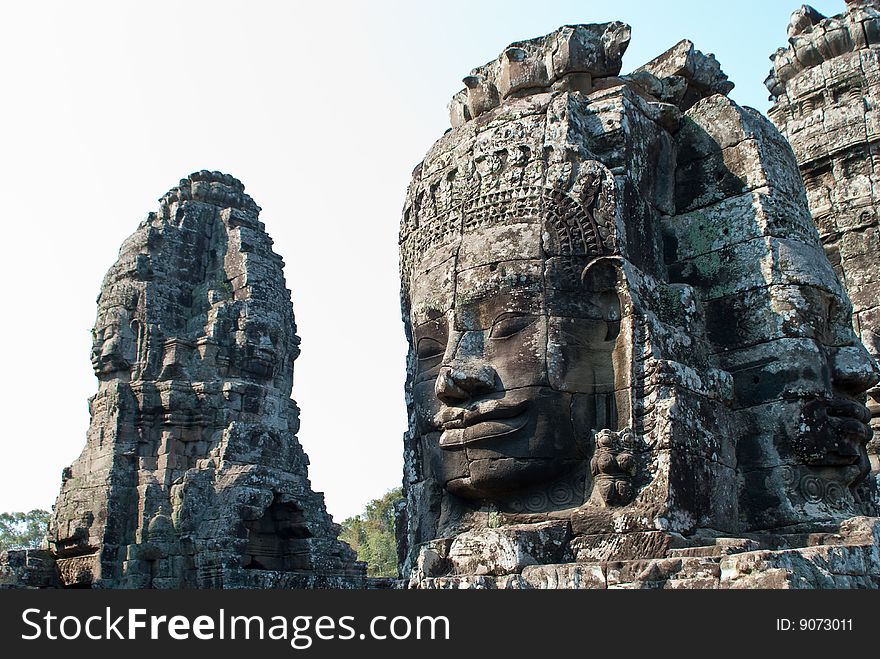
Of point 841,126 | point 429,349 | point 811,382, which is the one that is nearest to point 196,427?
point 841,126

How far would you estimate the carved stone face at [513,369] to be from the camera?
6754 mm

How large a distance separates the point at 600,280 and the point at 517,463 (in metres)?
1.39

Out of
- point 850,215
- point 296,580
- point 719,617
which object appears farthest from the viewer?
point 296,580

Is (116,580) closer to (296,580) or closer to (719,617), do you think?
A: (296,580)

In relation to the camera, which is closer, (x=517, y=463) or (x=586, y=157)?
(x=517, y=463)

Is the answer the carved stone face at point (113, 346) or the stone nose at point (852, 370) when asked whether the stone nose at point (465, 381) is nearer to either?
the stone nose at point (852, 370)

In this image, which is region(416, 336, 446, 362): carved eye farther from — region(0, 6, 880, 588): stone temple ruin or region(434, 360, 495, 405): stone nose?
region(434, 360, 495, 405): stone nose

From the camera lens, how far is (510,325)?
7.05 m

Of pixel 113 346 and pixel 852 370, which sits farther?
pixel 113 346

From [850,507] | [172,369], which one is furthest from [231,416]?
[850,507]

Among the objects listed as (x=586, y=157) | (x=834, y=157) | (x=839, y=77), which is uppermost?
(x=839, y=77)

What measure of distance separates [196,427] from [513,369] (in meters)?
15.0

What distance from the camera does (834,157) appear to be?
40.6 ft

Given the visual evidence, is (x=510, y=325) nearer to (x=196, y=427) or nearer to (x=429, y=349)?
(x=429, y=349)
